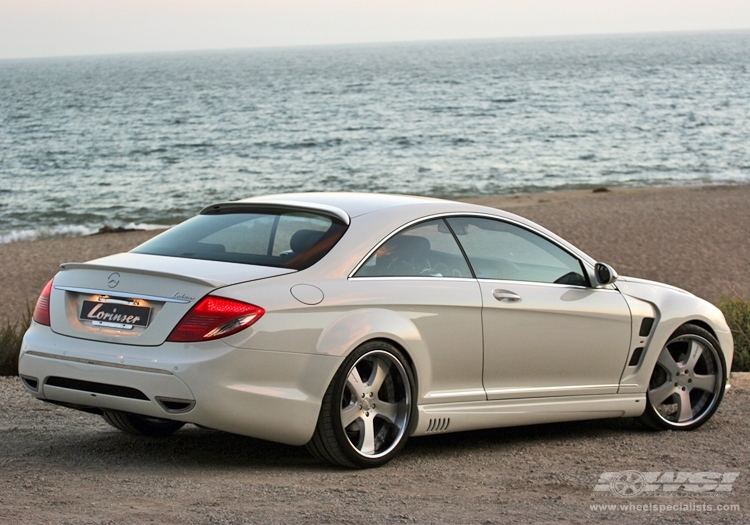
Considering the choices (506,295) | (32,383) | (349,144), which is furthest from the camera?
(349,144)

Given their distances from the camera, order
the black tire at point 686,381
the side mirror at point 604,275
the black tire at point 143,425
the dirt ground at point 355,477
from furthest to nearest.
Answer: the black tire at point 686,381 → the side mirror at point 604,275 → the black tire at point 143,425 → the dirt ground at point 355,477

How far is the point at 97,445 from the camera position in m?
6.38

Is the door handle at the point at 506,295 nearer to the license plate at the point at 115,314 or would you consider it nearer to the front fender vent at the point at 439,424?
the front fender vent at the point at 439,424

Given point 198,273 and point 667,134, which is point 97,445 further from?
point 667,134

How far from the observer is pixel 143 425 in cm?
659

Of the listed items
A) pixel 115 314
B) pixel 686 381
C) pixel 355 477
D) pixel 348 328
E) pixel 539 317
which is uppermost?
pixel 115 314

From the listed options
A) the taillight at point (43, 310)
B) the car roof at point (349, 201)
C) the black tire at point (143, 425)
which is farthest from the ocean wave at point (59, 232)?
the taillight at point (43, 310)

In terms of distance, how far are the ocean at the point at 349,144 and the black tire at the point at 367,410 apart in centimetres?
2274

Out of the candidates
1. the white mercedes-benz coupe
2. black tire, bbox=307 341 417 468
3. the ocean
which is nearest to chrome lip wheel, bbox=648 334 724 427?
the white mercedes-benz coupe

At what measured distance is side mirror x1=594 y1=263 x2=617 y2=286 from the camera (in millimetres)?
6754

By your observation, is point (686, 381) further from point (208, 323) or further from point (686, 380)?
point (208, 323)

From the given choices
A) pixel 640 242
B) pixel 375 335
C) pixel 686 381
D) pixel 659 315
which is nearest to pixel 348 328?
pixel 375 335

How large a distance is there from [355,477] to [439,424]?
699mm

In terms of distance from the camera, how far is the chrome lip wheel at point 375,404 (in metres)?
5.64
